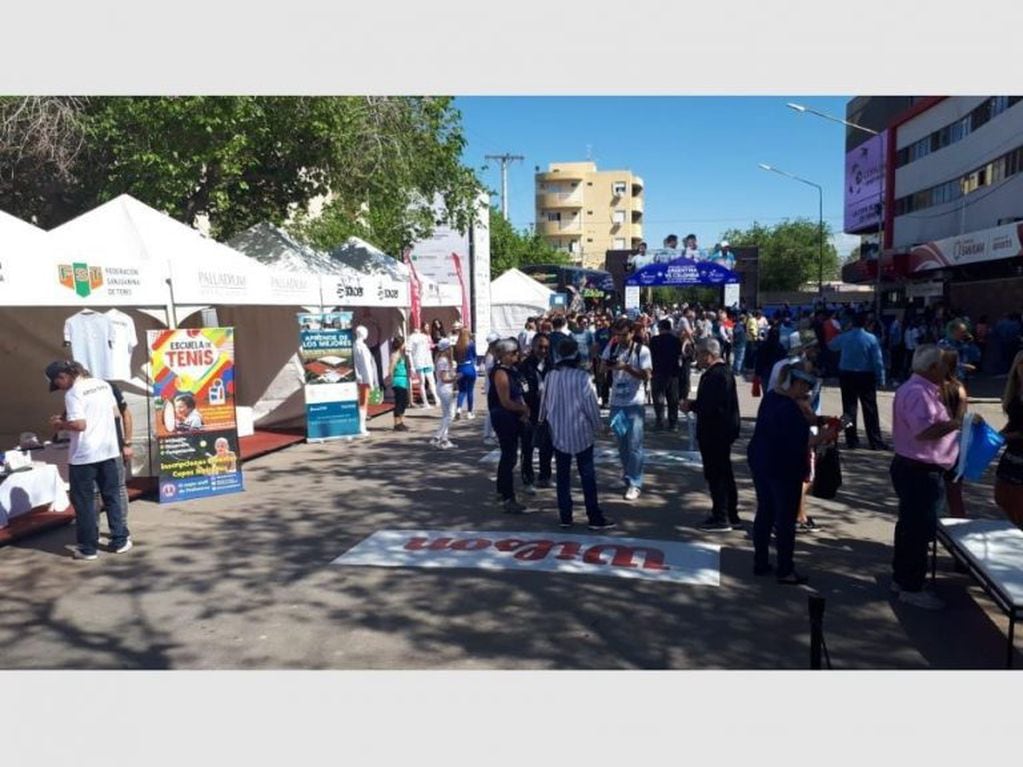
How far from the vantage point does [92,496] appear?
6.38 metres

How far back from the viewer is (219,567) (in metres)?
6.14

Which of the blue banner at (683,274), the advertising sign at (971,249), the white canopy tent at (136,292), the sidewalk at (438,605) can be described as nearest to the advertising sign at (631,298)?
the blue banner at (683,274)

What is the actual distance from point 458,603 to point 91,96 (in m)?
12.9

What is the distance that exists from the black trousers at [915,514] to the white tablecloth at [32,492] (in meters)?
7.25

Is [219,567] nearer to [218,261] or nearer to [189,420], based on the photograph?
[189,420]

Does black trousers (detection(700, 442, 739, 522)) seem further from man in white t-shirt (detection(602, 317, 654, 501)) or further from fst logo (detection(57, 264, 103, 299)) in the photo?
fst logo (detection(57, 264, 103, 299))

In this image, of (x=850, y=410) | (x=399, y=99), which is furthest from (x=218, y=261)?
(x=850, y=410)

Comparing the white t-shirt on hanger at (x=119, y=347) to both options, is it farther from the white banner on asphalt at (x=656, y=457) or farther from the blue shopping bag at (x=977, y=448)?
the blue shopping bag at (x=977, y=448)

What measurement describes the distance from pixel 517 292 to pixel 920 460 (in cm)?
2188

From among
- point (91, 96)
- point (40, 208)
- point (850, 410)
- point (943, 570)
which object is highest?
point (91, 96)

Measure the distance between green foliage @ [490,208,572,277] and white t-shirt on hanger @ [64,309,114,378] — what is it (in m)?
36.3

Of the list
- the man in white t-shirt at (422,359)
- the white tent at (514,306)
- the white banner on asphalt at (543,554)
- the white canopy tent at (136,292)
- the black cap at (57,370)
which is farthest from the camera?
the white tent at (514,306)

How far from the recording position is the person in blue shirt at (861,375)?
10.3 m

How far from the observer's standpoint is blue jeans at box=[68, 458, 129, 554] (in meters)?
6.30
